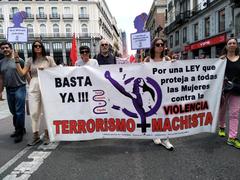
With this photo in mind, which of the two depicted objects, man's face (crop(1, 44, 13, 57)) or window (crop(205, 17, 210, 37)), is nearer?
man's face (crop(1, 44, 13, 57))

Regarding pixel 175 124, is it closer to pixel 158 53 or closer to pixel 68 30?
pixel 158 53

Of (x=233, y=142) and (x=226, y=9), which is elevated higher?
(x=226, y=9)

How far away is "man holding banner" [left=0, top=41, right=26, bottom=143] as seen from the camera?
174 inches

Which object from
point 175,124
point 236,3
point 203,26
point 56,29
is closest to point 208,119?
point 175,124

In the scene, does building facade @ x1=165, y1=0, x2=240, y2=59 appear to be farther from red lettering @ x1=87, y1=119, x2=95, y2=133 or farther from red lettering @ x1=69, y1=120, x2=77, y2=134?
red lettering @ x1=69, y1=120, x2=77, y2=134

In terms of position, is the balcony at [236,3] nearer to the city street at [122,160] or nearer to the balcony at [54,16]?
the city street at [122,160]

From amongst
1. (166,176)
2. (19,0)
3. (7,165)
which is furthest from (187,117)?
(19,0)

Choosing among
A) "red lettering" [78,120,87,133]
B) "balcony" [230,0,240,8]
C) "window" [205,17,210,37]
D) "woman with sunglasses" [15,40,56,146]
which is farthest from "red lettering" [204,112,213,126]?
"window" [205,17,210,37]

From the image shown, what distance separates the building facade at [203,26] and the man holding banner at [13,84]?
18392mm

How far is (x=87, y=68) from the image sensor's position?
384 cm

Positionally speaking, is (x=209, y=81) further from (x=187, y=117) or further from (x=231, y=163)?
(x=231, y=163)

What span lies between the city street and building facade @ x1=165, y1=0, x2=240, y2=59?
17.6m

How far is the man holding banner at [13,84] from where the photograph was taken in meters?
4.43

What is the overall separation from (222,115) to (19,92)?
12.8 feet
